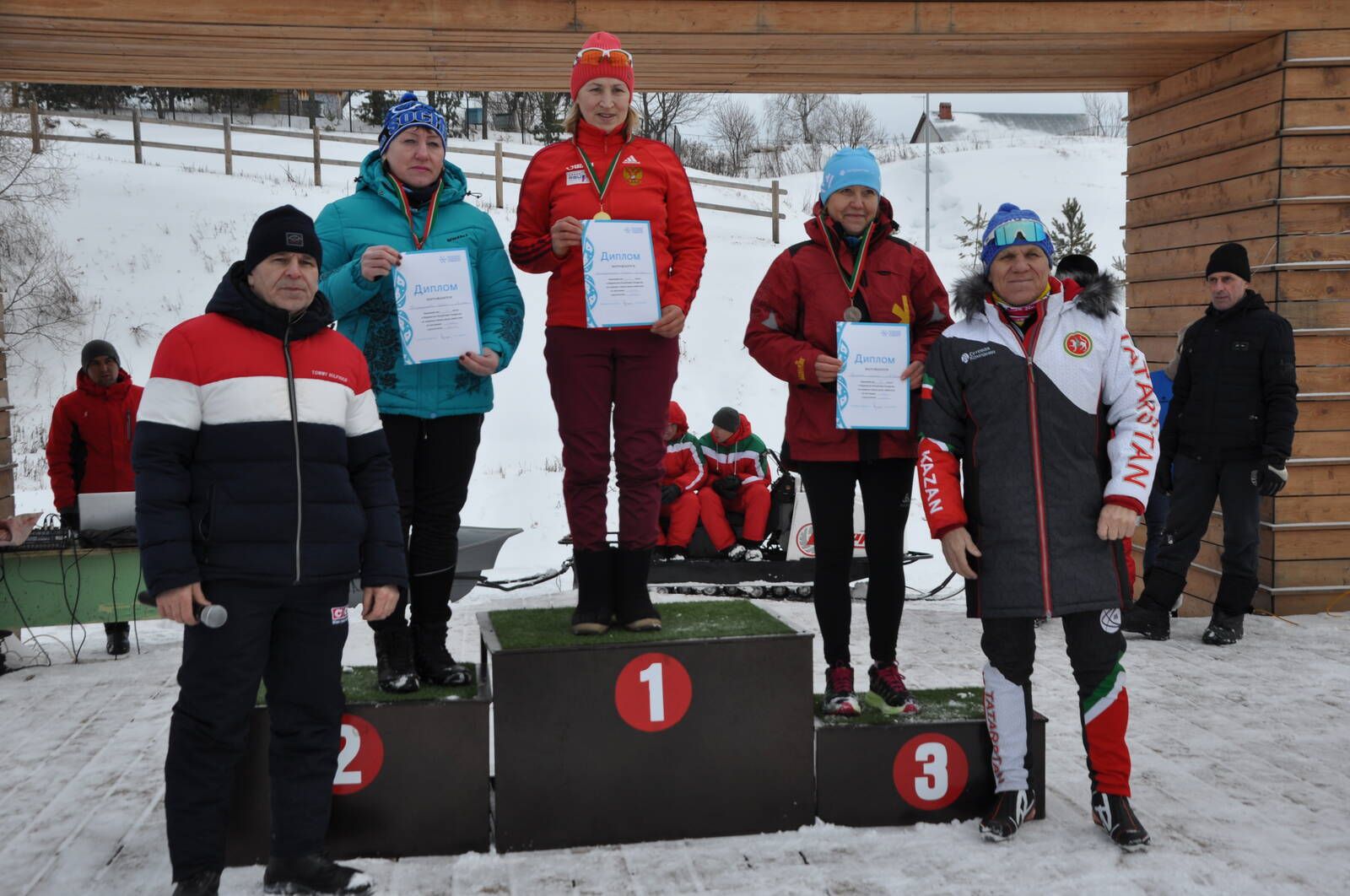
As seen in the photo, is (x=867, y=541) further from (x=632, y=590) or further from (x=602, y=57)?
(x=602, y=57)

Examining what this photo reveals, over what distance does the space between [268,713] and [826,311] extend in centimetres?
198

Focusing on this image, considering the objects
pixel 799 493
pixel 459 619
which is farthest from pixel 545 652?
pixel 799 493

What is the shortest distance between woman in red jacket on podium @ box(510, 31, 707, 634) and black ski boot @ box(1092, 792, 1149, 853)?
136cm

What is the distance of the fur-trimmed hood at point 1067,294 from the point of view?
10.2ft

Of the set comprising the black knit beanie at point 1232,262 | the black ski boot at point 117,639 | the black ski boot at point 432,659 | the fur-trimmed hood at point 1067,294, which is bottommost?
the black ski boot at point 117,639

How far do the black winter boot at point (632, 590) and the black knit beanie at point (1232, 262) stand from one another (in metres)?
3.58

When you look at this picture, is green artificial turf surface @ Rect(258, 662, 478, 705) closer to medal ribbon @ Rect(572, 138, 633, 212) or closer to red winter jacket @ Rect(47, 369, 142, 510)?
medal ribbon @ Rect(572, 138, 633, 212)

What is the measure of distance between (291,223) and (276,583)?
88 centimetres

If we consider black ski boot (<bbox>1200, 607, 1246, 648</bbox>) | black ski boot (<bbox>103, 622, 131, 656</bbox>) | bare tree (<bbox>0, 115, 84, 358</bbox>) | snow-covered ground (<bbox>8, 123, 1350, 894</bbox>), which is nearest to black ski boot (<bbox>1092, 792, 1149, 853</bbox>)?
snow-covered ground (<bbox>8, 123, 1350, 894</bbox>)

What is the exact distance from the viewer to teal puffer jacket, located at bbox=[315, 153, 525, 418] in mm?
3209

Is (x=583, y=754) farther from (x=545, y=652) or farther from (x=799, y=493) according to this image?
(x=799, y=493)

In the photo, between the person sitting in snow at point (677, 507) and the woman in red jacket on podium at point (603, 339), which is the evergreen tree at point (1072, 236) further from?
the woman in red jacket on podium at point (603, 339)

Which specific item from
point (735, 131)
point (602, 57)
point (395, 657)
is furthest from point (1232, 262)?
point (735, 131)

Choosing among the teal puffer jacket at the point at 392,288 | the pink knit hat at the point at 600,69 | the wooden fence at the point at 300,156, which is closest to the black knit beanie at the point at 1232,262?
the pink knit hat at the point at 600,69
